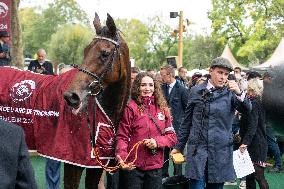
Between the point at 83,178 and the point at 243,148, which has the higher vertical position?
the point at 243,148

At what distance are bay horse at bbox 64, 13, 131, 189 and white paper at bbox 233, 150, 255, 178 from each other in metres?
1.88

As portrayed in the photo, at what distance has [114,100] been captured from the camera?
5.65m

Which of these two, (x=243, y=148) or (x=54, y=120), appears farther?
(x=243, y=148)

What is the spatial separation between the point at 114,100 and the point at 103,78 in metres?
0.32

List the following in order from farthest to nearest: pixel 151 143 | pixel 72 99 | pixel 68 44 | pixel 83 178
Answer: pixel 68 44
pixel 83 178
pixel 151 143
pixel 72 99

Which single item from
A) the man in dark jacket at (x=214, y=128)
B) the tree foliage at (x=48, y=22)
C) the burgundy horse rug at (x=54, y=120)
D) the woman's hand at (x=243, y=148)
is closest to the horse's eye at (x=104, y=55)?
the burgundy horse rug at (x=54, y=120)

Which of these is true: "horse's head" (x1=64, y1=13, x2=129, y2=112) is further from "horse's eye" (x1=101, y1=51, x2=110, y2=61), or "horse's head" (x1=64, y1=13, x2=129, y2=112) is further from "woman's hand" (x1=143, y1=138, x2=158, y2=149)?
"woman's hand" (x1=143, y1=138, x2=158, y2=149)

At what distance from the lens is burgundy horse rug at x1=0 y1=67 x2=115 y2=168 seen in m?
5.46

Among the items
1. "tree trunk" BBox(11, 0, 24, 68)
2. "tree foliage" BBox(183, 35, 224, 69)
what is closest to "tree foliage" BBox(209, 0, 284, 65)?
"tree foliage" BBox(183, 35, 224, 69)

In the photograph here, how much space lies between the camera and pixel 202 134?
18.8 ft

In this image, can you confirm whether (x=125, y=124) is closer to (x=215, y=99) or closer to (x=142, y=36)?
(x=215, y=99)

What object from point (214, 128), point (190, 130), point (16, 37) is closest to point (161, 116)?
point (190, 130)

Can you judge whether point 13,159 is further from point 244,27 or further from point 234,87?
point 244,27

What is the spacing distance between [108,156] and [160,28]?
6733cm
